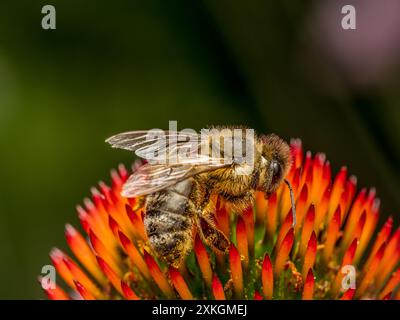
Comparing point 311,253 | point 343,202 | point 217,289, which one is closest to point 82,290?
point 217,289

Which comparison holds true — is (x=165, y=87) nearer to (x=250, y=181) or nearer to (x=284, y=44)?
(x=284, y=44)

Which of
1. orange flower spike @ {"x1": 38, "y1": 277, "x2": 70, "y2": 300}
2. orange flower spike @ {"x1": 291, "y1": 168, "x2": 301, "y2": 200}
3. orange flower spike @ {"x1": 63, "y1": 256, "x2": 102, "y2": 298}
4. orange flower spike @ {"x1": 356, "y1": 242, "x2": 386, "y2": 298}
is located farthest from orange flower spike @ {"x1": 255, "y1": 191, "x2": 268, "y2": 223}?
orange flower spike @ {"x1": 38, "y1": 277, "x2": 70, "y2": 300}

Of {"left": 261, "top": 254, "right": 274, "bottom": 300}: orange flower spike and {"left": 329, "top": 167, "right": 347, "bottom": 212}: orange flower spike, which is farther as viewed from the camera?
{"left": 329, "top": 167, "right": 347, "bottom": 212}: orange flower spike

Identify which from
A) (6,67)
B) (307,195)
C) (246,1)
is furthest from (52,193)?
(307,195)

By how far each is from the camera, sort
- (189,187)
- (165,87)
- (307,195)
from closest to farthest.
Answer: (189,187) → (307,195) → (165,87)

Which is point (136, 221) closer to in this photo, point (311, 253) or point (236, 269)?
point (236, 269)

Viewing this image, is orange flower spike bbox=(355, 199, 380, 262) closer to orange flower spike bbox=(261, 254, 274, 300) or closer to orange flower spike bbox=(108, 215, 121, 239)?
orange flower spike bbox=(261, 254, 274, 300)
